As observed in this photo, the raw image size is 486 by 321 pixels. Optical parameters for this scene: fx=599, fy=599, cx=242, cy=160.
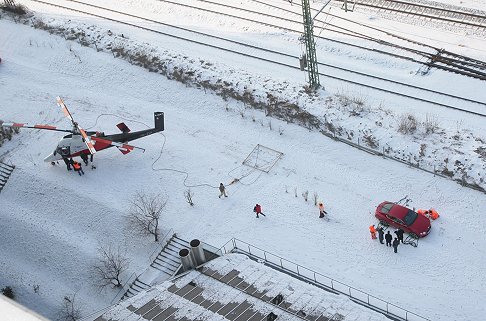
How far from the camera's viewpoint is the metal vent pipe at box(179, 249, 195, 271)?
27305 millimetres

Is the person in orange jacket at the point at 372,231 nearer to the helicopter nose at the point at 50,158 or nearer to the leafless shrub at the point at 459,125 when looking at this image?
the leafless shrub at the point at 459,125

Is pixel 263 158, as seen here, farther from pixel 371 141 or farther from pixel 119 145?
pixel 119 145

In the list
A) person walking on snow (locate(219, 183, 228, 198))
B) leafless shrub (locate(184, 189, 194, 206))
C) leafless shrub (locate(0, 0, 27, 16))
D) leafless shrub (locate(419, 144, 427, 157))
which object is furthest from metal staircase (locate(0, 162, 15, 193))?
leafless shrub (locate(419, 144, 427, 157))

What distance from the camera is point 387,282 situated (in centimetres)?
2808

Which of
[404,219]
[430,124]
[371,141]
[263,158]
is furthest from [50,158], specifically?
[430,124]

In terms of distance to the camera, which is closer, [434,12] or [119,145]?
[119,145]

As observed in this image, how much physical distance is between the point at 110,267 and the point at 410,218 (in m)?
15.1

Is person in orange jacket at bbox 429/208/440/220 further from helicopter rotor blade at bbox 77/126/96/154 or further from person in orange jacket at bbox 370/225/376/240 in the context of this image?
helicopter rotor blade at bbox 77/126/96/154

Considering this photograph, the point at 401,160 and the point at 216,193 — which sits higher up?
the point at 401,160

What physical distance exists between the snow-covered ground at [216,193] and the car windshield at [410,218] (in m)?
1.29

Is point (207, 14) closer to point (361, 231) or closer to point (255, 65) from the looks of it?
point (255, 65)

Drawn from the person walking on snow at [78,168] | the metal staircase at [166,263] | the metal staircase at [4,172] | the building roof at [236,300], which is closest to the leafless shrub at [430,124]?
the building roof at [236,300]

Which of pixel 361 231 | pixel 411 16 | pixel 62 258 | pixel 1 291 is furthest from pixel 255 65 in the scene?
pixel 1 291

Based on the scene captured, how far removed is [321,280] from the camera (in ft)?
93.7
